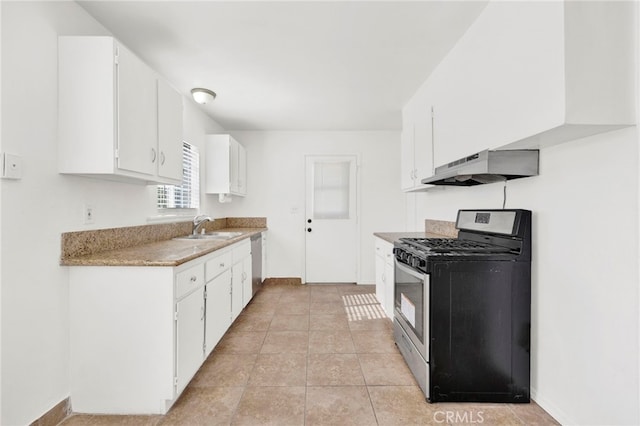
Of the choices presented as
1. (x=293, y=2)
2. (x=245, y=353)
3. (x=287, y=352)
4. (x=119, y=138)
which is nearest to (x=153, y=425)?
(x=245, y=353)

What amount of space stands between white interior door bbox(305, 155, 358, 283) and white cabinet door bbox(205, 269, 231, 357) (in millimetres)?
2093

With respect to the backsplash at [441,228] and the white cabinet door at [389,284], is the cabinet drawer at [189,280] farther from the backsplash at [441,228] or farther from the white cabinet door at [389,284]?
the backsplash at [441,228]

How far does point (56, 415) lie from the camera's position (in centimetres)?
160

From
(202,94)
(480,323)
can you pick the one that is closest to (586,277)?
(480,323)

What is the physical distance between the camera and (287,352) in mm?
2436

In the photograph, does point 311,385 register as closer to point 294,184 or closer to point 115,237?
point 115,237

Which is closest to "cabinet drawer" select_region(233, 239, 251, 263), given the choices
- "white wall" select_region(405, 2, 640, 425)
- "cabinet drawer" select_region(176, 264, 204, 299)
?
"cabinet drawer" select_region(176, 264, 204, 299)

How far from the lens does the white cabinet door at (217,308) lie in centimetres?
220

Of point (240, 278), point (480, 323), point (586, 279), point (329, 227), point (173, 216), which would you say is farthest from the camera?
point (329, 227)

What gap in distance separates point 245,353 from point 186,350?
0.70 meters

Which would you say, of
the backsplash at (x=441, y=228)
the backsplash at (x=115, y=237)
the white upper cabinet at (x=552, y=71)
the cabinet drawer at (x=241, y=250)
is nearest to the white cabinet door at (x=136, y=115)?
the backsplash at (x=115, y=237)

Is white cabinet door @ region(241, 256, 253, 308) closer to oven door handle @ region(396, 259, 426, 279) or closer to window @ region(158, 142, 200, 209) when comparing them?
window @ region(158, 142, 200, 209)

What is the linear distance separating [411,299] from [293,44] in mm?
2052

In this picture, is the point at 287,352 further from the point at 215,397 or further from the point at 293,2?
the point at 293,2
